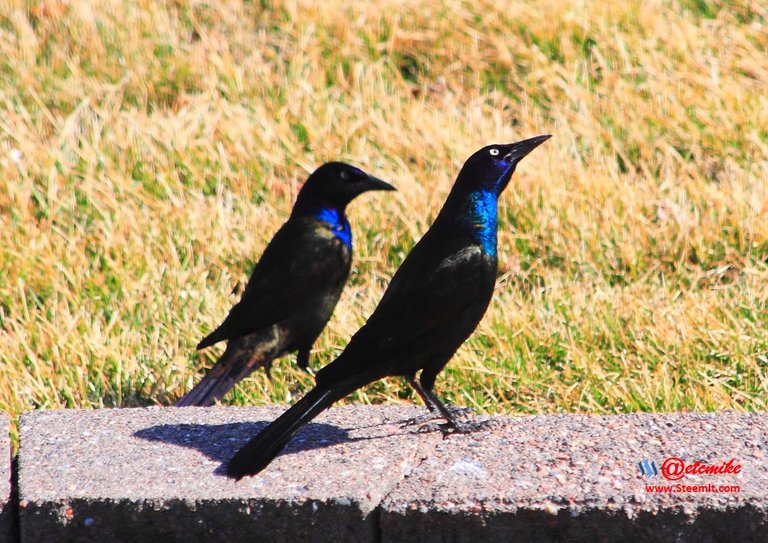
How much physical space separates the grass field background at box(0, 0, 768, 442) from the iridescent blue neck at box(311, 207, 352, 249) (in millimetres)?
350

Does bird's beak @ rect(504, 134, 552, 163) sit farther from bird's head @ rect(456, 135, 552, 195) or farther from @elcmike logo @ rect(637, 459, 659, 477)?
@elcmike logo @ rect(637, 459, 659, 477)

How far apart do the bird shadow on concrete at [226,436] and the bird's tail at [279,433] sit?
123 mm

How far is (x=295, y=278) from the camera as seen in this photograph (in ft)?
14.3

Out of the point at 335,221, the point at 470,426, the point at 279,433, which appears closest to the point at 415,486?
the point at 279,433

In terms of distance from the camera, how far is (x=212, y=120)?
20.1 ft

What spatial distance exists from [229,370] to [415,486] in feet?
4.32

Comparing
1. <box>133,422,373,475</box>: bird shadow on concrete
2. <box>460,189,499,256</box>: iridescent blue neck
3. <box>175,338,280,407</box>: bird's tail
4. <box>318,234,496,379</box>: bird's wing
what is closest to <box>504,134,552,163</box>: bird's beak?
<box>460,189,499,256</box>: iridescent blue neck

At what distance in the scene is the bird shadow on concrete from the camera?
3.37 metres

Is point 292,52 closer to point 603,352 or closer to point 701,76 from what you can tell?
point 701,76

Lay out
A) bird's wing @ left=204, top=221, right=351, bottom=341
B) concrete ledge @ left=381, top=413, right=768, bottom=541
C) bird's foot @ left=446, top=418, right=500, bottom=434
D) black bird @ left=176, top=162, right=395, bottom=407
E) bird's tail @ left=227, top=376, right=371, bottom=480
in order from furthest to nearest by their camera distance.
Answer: bird's wing @ left=204, top=221, right=351, bottom=341 < black bird @ left=176, top=162, right=395, bottom=407 < bird's foot @ left=446, top=418, right=500, bottom=434 < bird's tail @ left=227, top=376, right=371, bottom=480 < concrete ledge @ left=381, top=413, right=768, bottom=541

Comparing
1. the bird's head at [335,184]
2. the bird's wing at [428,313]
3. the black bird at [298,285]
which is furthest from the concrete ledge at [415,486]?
the bird's head at [335,184]

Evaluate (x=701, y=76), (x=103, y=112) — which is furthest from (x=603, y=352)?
(x=103, y=112)

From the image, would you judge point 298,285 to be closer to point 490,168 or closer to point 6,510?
point 490,168

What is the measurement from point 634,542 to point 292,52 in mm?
4385
